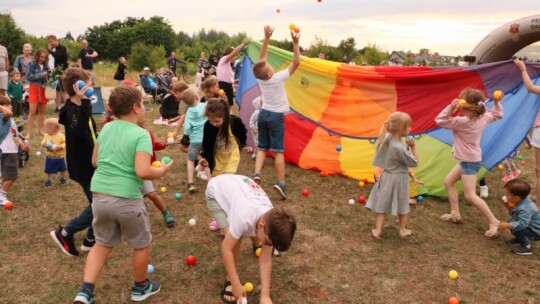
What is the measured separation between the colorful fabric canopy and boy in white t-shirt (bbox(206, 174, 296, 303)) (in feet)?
13.1

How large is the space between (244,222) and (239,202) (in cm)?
20

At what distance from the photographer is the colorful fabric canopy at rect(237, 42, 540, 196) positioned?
6.02 meters

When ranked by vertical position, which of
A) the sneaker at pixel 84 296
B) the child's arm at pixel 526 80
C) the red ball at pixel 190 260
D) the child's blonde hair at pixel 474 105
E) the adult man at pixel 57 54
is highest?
the child's arm at pixel 526 80

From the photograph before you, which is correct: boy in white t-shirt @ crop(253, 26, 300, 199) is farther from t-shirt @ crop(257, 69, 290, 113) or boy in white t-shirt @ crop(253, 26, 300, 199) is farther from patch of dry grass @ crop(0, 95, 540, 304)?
patch of dry grass @ crop(0, 95, 540, 304)

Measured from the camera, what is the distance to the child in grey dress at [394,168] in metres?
4.96

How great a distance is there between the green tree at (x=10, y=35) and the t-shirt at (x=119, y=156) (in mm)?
26993

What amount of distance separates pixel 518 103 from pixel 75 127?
571 cm

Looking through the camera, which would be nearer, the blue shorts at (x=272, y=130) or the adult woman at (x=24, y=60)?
the blue shorts at (x=272, y=130)

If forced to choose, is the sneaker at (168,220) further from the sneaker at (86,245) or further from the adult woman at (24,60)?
the adult woman at (24,60)

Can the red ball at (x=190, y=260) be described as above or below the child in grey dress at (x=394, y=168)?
below

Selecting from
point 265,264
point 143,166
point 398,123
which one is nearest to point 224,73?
point 398,123

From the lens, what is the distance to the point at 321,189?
7.00m

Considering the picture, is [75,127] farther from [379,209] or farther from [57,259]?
[379,209]

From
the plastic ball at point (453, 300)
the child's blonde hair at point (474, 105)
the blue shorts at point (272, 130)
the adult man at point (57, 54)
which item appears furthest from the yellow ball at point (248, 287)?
the adult man at point (57, 54)
